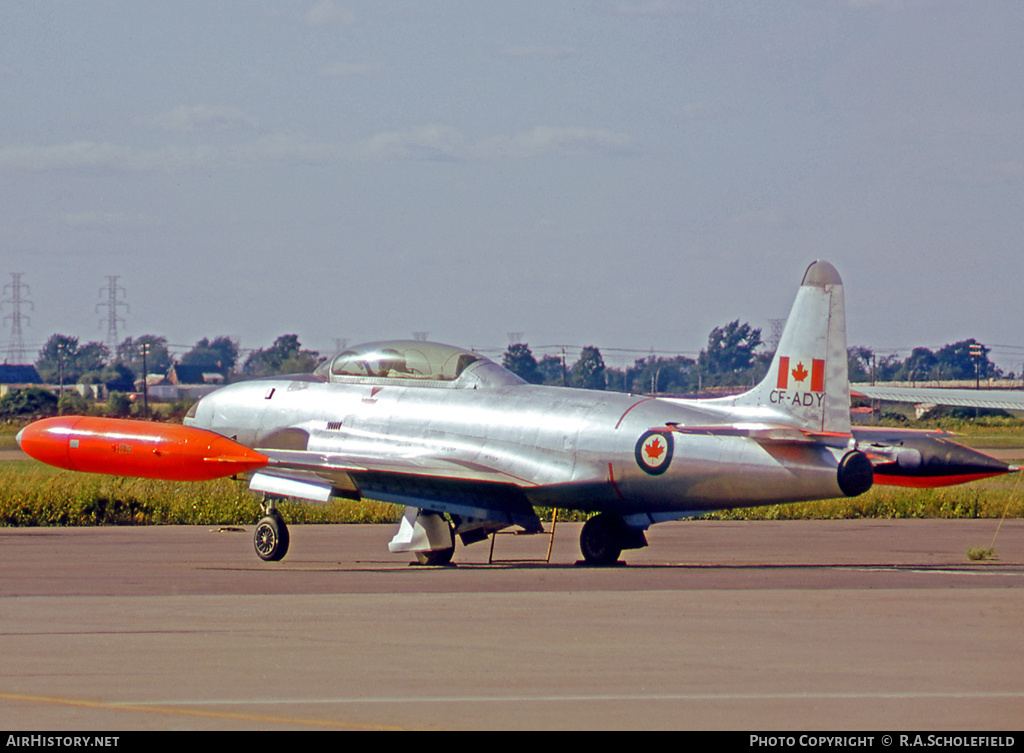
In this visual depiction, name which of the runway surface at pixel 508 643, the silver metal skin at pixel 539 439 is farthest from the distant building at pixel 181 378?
the runway surface at pixel 508 643

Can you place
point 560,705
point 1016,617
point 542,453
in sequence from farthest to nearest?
point 542,453
point 1016,617
point 560,705

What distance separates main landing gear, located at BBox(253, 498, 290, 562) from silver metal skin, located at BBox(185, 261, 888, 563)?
18.5 inches

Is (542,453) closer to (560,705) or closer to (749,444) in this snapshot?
(749,444)

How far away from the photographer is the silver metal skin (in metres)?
19.2

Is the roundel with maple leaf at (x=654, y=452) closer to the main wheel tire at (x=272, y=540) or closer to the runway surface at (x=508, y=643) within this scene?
the runway surface at (x=508, y=643)

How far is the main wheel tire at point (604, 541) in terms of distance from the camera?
21.0 meters

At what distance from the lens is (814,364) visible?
19469 mm

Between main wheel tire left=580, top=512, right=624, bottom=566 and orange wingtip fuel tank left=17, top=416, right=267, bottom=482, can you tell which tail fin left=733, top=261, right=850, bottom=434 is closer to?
main wheel tire left=580, top=512, right=624, bottom=566

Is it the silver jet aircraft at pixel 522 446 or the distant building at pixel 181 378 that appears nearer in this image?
the silver jet aircraft at pixel 522 446

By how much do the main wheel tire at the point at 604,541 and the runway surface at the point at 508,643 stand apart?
66 centimetres

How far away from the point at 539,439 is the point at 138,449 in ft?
19.1
